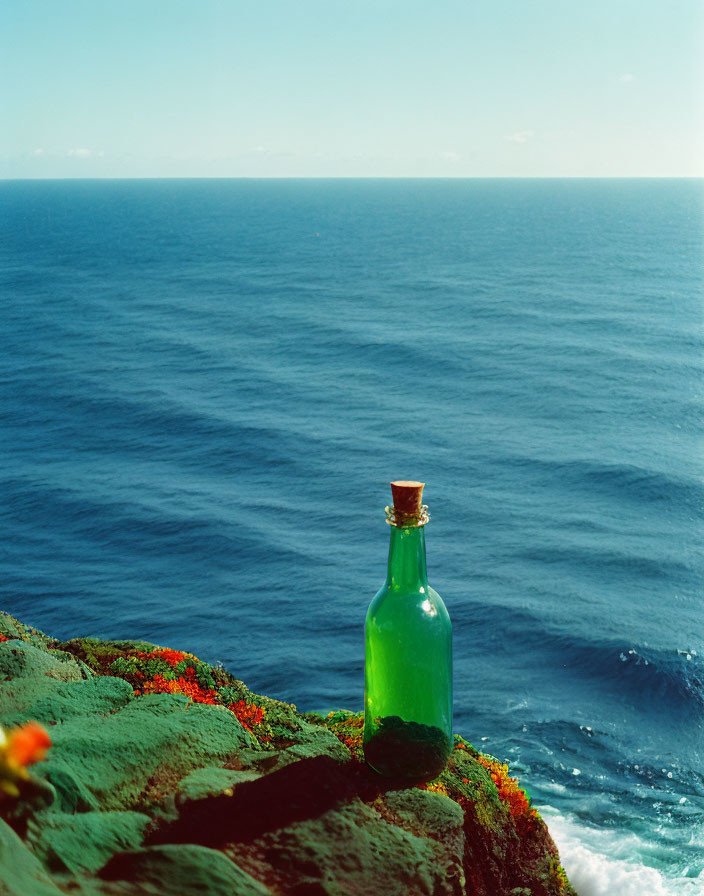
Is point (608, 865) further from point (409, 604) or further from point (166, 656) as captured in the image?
point (409, 604)

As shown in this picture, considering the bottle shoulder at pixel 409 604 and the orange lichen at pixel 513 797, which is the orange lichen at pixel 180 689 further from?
the orange lichen at pixel 513 797

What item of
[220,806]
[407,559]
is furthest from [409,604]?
[220,806]

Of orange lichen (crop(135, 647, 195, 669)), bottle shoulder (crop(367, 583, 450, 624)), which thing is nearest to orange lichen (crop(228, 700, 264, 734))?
orange lichen (crop(135, 647, 195, 669))

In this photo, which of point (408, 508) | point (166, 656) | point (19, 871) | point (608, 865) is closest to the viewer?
point (19, 871)

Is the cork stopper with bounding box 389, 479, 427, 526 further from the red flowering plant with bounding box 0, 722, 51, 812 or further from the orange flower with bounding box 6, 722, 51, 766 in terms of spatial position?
the orange flower with bounding box 6, 722, 51, 766

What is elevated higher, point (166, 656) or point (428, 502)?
point (166, 656)

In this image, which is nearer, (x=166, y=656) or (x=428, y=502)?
(x=166, y=656)
